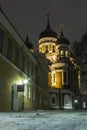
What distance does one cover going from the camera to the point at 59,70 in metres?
72.1

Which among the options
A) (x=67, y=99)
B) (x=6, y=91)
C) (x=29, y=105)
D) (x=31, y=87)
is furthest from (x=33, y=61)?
(x=67, y=99)

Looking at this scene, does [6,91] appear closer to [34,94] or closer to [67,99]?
[34,94]

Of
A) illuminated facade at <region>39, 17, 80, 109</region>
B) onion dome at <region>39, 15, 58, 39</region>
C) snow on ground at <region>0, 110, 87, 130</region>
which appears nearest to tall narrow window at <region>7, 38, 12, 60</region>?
snow on ground at <region>0, 110, 87, 130</region>

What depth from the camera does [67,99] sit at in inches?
2763

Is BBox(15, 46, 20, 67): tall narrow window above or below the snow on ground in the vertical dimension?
above

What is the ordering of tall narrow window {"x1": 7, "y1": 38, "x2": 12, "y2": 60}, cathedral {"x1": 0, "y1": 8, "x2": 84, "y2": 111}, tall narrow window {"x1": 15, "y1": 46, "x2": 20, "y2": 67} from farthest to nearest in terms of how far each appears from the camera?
1. tall narrow window {"x1": 15, "y1": 46, "x2": 20, "y2": 67}
2. tall narrow window {"x1": 7, "y1": 38, "x2": 12, "y2": 60}
3. cathedral {"x1": 0, "y1": 8, "x2": 84, "y2": 111}

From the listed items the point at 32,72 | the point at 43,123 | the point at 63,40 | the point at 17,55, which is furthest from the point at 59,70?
the point at 43,123

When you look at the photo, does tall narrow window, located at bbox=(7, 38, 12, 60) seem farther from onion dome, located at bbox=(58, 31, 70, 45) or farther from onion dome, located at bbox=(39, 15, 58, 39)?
onion dome, located at bbox=(39, 15, 58, 39)

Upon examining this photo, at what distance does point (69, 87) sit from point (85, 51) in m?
48.5

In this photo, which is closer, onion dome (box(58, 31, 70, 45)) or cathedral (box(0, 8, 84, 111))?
cathedral (box(0, 8, 84, 111))

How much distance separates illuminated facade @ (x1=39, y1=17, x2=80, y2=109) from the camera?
228ft

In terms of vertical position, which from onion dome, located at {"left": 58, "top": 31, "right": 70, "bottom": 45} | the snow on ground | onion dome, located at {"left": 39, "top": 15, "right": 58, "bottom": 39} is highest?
onion dome, located at {"left": 39, "top": 15, "right": 58, "bottom": 39}

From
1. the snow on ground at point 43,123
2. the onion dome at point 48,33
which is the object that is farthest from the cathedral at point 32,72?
the snow on ground at point 43,123

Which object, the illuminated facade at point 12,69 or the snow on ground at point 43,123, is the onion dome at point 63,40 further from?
the snow on ground at point 43,123
